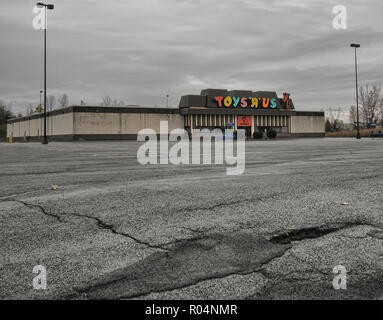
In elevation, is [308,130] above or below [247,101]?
below

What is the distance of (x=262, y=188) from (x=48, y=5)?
1302 inches

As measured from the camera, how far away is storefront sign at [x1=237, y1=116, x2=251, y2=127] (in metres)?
63.4

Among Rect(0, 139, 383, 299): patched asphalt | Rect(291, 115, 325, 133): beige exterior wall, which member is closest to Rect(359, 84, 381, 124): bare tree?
Rect(291, 115, 325, 133): beige exterior wall

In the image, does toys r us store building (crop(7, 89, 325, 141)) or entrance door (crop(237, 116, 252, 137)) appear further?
entrance door (crop(237, 116, 252, 137))

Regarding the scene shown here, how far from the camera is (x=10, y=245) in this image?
3658mm

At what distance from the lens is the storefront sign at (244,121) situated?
63375 millimetres

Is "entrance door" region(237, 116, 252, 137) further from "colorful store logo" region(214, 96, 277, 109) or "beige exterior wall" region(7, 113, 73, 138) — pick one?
"beige exterior wall" region(7, 113, 73, 138)

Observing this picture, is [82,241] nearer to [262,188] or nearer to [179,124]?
[262,188]

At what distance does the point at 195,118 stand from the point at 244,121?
9.10 m

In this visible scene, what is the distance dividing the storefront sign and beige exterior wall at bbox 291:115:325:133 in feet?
31.7

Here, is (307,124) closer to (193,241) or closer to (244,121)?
(244,121)

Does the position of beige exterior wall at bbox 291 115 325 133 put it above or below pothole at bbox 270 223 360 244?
above

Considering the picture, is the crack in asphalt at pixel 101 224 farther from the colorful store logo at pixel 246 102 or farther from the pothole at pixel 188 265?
the colorful store logo at pixel 246 102
